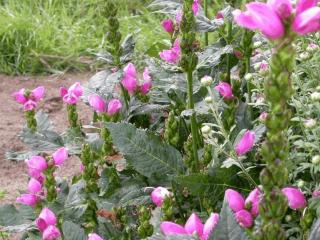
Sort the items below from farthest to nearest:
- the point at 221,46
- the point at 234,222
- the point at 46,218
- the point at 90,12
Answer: the point at 90,12
the point at 221,46
the point at 46,218
the point at 234,222

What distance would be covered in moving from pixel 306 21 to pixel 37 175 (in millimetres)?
1222

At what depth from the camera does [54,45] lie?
5684mm

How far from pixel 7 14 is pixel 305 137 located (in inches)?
177

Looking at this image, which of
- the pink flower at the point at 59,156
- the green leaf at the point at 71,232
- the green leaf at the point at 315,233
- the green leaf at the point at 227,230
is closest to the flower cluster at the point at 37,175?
the pink flower at the point at 59,156

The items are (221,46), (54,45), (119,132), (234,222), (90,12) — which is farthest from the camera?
(90,12)

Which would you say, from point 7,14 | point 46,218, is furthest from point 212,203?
point 7,14

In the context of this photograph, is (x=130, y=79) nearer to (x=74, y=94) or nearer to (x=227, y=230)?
(x=74, y=94)

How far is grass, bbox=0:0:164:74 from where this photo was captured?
5.50 meters

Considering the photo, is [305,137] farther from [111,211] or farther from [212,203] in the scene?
[111,211]

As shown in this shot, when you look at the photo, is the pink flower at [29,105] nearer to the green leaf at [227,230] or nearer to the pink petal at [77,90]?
the pink petal at [77,90]

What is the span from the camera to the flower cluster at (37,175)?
1.99 meters

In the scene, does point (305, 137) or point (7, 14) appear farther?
point (7, 14)

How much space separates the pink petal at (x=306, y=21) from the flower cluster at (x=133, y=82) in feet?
3.94

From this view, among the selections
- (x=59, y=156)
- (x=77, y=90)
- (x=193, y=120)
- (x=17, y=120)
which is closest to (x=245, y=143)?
(x=193, y=120)
